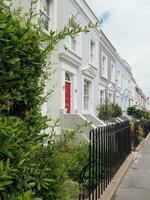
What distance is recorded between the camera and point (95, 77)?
2114cm

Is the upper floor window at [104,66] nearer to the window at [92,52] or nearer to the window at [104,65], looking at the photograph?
the window at [104,65]

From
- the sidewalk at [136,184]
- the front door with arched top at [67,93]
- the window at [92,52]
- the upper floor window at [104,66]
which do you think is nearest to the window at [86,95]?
the window at [92,52]

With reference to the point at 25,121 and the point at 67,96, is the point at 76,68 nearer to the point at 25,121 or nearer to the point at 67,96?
the point at 67,96

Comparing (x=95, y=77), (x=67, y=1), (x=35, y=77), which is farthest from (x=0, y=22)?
(x=95, y=77)

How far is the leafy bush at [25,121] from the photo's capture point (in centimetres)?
209

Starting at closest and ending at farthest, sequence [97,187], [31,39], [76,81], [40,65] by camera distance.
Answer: [31,39] < [40,65] < [97,187] < [76,81]

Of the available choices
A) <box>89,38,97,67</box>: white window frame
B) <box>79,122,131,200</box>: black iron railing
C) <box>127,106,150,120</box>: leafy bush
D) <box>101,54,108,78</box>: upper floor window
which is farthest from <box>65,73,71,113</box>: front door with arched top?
<box>127,106,150,120</box>: leafy bush

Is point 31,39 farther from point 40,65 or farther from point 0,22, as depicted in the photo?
point 0,22

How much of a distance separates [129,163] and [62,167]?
25.5ft

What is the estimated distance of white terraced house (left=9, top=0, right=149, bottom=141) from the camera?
13336 millimetres

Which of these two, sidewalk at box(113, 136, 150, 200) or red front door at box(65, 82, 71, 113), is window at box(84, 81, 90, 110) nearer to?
red front door at box(65, 82, 71, 113)

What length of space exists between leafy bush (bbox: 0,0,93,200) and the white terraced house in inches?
213

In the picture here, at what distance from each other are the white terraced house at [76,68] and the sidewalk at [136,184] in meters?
2.59

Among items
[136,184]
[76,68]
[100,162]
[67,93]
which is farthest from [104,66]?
[100,162]
